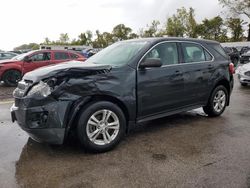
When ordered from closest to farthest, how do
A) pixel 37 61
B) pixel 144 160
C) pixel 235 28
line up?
1. pixel 144 160
2. pixel 37 61
3. pixel 235 28

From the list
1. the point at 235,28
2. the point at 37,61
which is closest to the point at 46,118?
the point at 37,61

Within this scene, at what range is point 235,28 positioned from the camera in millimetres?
55969

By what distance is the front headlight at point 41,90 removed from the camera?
12.3ft

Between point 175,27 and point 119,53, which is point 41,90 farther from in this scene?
point 175,27

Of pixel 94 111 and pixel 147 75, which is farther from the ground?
pixel 147 75

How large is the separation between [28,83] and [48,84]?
0.42 meters

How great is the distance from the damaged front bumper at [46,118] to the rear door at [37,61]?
8.94 meters

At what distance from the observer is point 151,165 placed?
Result: 370 centimetres

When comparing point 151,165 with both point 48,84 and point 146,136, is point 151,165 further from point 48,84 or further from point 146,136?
point 48,84

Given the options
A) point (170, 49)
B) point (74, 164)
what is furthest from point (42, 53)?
point (74, 164)

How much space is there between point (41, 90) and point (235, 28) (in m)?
58.3

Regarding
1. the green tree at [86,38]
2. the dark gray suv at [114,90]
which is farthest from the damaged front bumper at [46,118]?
the green tree at [86,38]

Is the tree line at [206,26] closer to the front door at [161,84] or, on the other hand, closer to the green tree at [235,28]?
the green tree at [235,28]

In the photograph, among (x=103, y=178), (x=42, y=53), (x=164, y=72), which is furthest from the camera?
(x=42, y=53)
